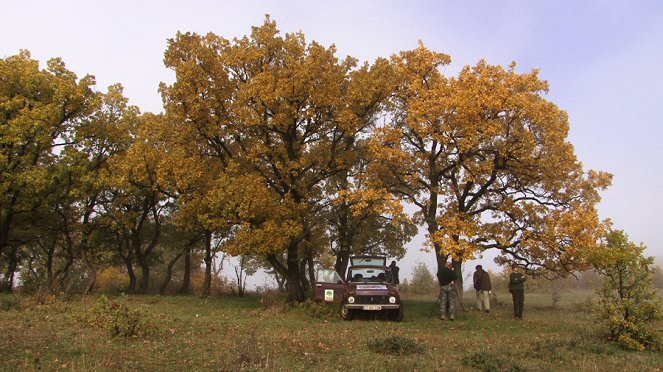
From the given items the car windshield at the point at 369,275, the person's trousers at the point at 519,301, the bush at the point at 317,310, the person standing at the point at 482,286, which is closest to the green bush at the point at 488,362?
the bush at the point at 317,310

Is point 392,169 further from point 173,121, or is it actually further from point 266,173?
point 173,121

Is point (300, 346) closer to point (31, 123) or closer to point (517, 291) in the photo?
point (517, 291)

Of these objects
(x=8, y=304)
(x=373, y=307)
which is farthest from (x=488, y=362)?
(x=8, y=304)

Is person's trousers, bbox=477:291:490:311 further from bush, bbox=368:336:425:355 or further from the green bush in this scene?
the green bush

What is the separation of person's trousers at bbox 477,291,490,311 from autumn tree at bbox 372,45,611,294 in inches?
64.6

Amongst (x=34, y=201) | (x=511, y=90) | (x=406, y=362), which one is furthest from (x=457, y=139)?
(x=34, y=201)

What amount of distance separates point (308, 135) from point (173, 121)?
20.0 feet

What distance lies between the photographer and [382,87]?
20.6 meters

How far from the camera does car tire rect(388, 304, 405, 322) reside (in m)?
16.9

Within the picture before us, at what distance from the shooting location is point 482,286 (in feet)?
65.8

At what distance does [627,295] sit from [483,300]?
32.1 ft

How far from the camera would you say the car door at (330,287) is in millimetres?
19141

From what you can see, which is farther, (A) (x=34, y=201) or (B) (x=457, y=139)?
(A) (x=34, y=201)

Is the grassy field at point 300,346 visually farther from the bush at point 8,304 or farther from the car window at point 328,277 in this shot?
the car window at point 328,277
